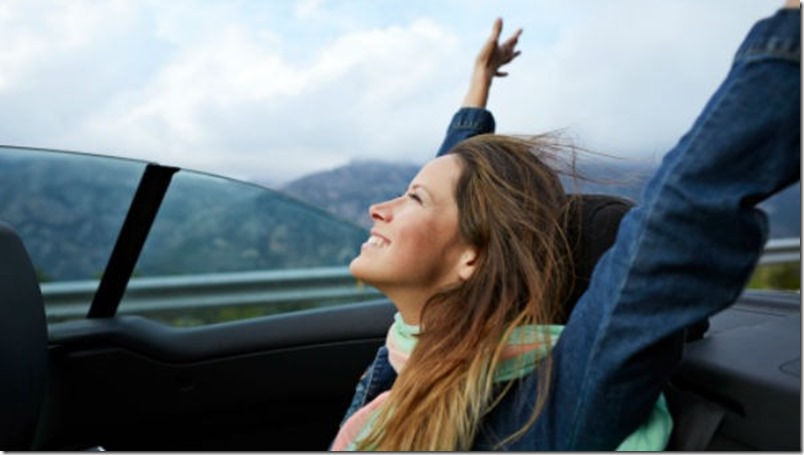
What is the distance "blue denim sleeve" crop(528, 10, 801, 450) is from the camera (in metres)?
0.88

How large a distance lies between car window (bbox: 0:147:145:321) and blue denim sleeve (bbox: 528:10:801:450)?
1.50m

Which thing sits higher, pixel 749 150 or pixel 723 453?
pixel 749 150

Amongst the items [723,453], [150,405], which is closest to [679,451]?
[723,453]

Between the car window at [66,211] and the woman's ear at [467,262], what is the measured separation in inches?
44.0

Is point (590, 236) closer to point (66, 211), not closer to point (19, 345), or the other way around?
point (19, 345)

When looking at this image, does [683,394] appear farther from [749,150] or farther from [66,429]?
[66,429]

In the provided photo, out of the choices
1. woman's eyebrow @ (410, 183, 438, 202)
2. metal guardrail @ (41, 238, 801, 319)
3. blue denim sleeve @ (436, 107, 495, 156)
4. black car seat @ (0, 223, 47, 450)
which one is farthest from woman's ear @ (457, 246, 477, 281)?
metal guardrail @ (41, 238, 801, 319)

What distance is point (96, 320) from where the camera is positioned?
91.1 inches

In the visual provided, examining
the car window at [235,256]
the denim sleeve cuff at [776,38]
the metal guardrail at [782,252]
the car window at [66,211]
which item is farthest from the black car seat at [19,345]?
the metal guardrail at [782,252]

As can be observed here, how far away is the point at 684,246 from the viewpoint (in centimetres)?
96

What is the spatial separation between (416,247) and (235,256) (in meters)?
1.54

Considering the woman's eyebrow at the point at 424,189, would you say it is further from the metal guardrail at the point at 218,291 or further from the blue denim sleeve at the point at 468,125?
the metal guardrail at the point at 218,291

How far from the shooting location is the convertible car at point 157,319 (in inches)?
72.6

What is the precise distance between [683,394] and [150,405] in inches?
61.8
